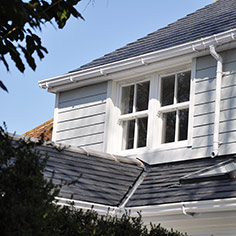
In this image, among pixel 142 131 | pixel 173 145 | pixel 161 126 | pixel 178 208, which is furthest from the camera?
pixel 142 131

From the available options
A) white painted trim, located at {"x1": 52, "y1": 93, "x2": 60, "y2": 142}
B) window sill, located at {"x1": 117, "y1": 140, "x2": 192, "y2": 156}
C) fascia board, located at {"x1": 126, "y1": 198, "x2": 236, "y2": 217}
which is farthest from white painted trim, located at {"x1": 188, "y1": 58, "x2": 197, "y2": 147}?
white painted trim, located at {"x1": 52, "y1": 93, "x2": 60, "y2": 142}

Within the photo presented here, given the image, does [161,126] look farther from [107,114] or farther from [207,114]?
[107,114]

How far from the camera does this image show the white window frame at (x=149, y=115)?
1026 centimetres

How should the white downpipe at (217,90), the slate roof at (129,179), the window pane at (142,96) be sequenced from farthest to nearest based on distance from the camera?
the window pane at (142,96) → the white downpipe at (217,90) → the slate roof at (129,179)

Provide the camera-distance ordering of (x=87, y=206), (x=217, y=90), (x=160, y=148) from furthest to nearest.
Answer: (x=160, y=148) → (x=217, y=90) → (x=87, y=206)

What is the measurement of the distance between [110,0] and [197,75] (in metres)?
5.66

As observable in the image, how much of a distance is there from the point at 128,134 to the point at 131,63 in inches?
53.2

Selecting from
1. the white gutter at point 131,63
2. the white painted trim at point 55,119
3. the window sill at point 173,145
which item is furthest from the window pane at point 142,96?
the white painted trim at point 55,119

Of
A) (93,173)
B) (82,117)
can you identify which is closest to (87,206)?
(93,173)

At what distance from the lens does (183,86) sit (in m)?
10.5

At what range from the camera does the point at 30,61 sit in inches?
153

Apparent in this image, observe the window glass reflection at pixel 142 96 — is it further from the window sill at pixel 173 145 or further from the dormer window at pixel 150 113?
the window sill at pixel 173 145

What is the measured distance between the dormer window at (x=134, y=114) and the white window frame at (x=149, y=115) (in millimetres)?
39

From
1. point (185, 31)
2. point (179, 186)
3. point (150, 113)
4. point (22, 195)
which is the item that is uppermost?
point (185, 31)
